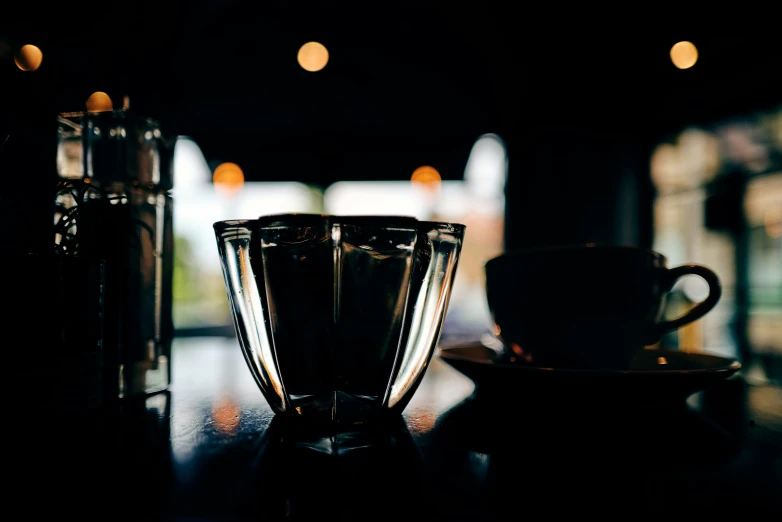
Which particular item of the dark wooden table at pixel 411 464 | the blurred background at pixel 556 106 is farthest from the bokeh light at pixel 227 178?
the dark wooden table at pixel 411 464

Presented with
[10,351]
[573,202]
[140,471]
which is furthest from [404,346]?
[573,202]

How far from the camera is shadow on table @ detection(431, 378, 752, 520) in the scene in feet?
0.70

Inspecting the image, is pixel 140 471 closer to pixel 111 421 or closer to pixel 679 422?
pixel 111 421

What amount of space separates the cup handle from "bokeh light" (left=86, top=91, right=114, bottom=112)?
0.56 meters

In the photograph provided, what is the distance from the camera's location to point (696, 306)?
47cm

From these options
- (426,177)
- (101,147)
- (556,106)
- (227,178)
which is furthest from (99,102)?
(426,177)

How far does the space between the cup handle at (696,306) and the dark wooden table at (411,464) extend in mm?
80

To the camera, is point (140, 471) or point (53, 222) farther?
point (53, 222)

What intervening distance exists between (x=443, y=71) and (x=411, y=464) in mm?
4201

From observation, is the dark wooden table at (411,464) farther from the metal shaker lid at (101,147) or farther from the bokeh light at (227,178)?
the bokeh light at (227,178)

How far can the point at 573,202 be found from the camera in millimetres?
3750

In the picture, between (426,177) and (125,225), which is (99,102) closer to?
(125,225)

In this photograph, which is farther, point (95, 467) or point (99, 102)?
point (99, 102)

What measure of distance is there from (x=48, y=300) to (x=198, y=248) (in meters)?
6.04
